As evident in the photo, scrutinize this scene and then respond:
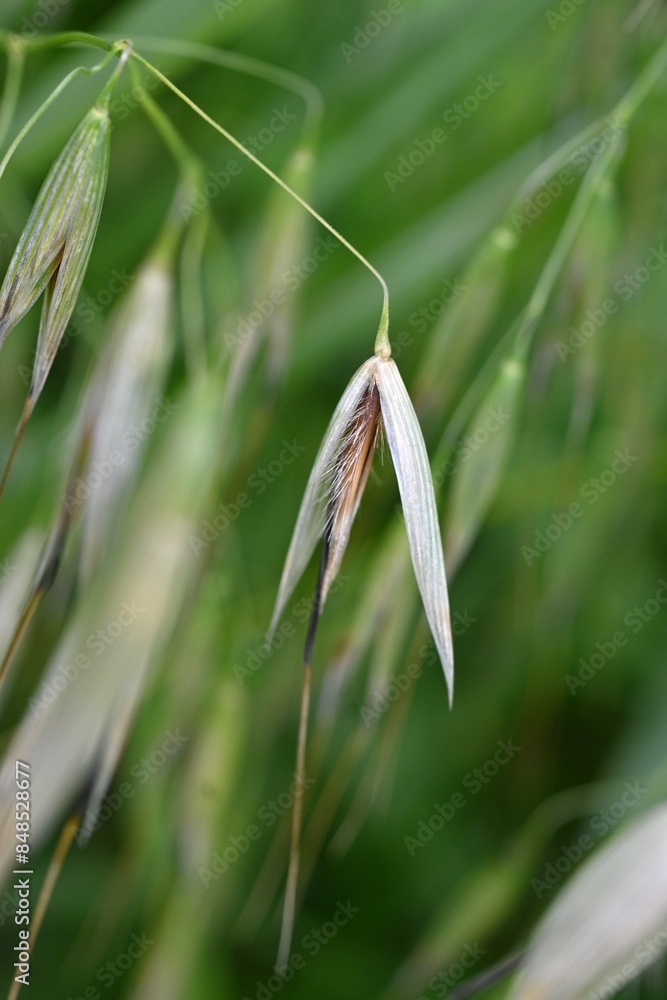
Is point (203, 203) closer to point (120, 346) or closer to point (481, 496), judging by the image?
point (120, 346)

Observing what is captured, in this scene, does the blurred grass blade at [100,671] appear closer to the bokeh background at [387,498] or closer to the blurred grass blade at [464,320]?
the bokeh background at [387,498]

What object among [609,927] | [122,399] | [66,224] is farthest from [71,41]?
[609,927]

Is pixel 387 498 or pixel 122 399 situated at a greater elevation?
pixel 122 399

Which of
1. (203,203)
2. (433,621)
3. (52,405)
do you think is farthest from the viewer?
(52,405)

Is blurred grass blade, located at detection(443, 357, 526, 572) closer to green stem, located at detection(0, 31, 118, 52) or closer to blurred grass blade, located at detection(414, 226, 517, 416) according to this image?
blurred grass blade, located at detection(414, 226, 517, 416)

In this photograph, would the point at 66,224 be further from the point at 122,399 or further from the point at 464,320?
the point at 464,320

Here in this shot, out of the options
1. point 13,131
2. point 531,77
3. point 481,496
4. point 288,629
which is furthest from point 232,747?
point 531,77

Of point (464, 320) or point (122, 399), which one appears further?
point (464, 320)
